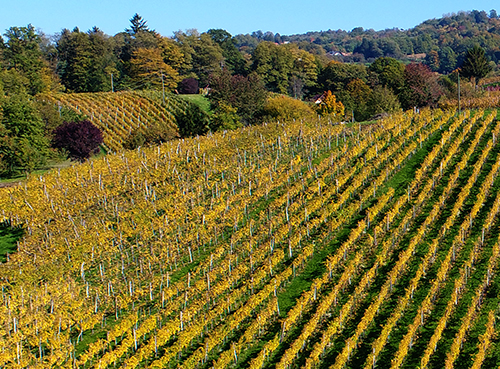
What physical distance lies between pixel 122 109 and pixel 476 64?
149ft

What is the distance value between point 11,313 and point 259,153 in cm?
1905

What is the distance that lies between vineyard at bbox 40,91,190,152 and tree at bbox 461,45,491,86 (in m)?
36.8

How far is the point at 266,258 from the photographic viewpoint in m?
25.4

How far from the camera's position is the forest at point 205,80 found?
6003 centimetres

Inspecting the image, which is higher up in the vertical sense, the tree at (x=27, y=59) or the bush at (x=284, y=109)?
the tree at (x=27, y=59)

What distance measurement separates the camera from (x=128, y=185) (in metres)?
34.3

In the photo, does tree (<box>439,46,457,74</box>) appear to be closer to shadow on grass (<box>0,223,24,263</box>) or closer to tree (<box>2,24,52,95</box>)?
tree (<box>2,24,52,95</box>)

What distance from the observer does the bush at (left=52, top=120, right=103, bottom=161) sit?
177 ft

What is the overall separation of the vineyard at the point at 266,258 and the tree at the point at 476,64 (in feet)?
151

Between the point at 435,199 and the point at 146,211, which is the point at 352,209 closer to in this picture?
the point at 435,199

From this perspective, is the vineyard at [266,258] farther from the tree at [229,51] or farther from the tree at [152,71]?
the tree at [229,51]

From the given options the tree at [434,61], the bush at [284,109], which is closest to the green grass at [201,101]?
the bush at [284,109]

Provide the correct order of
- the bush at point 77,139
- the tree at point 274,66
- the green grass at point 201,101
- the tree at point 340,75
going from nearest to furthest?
the bush at point 77,139
the green grass at point 201,101
the tree at point 340,75
the tree at point 274,66

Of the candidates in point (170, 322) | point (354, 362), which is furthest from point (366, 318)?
point (170, 322)
